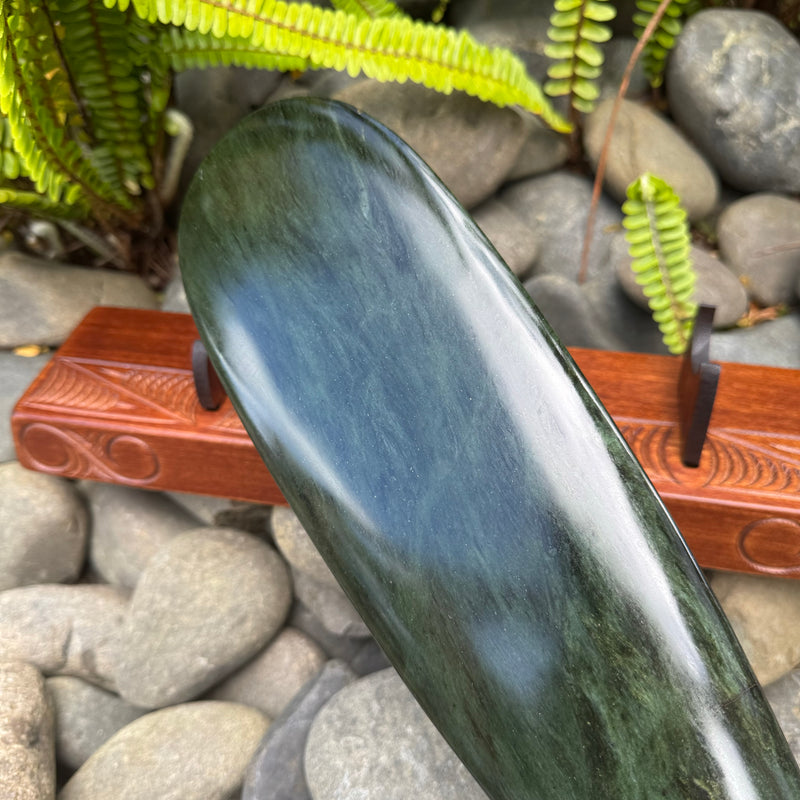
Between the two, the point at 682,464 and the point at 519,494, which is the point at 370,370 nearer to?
the point at 519,494

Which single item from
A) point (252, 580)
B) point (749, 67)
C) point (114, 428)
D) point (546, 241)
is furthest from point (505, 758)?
point (749, 67)

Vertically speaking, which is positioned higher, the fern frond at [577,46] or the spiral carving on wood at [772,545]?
the fern frond at [577,46]

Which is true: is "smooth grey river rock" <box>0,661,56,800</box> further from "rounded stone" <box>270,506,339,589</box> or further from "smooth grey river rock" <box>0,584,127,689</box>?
"rounded stone" <box>270,506,339,589</box>

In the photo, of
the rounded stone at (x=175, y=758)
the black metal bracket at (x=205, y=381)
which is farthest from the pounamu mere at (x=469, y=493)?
the rounded stone at (x=175, y=758)

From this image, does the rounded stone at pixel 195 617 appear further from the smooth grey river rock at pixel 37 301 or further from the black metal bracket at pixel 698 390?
the black metal bracket at pixel 698 390

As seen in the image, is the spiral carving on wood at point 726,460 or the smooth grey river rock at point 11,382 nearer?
the spiral carving on wood at point 726,460

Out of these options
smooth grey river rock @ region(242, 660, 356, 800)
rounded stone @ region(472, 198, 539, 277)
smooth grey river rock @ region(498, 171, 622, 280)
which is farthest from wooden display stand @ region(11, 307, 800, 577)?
smooth grey river rock @ region(498, 171, 622, 280)
